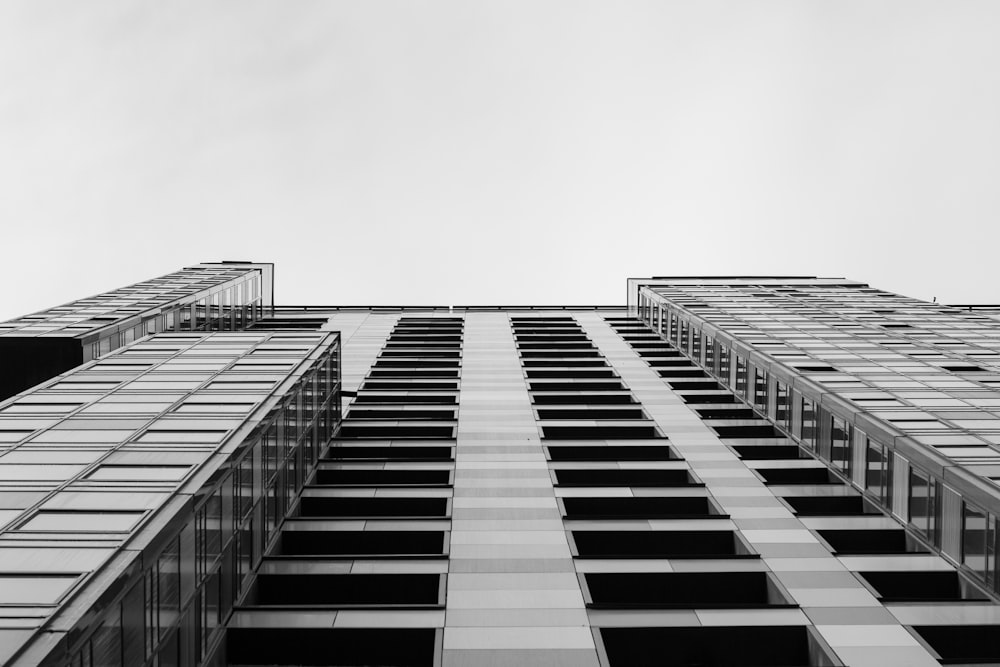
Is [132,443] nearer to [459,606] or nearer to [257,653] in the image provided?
[257,653]

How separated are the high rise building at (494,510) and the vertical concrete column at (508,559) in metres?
0.08

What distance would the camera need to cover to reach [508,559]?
2295cm

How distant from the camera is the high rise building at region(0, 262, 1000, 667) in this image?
1697cm

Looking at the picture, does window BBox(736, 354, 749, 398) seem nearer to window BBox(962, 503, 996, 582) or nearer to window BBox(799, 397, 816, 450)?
window BBox(799, 397, 816, 450)

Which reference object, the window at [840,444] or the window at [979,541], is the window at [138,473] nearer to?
the window at [979,541]

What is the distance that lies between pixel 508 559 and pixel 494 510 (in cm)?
345

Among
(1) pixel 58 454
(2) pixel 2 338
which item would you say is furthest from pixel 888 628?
(2) pixel 2 338

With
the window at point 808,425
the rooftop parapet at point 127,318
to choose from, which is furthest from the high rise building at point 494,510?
the rooftop parapet at point 127,318

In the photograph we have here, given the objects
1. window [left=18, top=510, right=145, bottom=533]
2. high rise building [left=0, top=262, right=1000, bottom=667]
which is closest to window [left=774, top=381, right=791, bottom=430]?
high rise building [left=0, top=262, right=1000, bottom=667]

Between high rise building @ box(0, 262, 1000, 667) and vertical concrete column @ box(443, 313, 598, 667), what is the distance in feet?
0.28

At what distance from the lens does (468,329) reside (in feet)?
190

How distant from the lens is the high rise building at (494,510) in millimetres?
16969

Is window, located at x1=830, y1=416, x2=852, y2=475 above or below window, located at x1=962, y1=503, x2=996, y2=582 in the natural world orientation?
above

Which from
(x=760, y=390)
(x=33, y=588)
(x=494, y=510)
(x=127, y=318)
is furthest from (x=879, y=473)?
(x=127, y=318)
